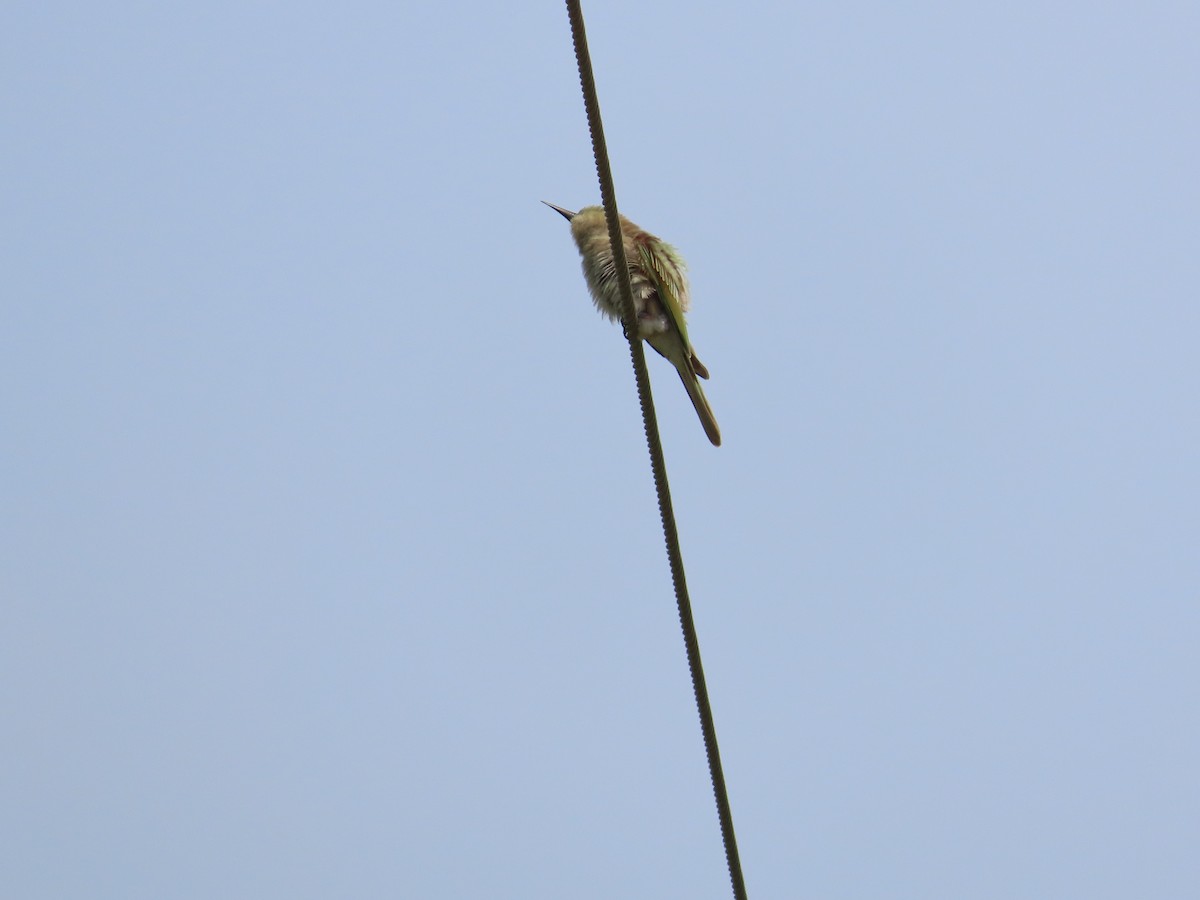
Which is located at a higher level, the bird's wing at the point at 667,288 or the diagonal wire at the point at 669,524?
the bird's wing at the point at 667,288

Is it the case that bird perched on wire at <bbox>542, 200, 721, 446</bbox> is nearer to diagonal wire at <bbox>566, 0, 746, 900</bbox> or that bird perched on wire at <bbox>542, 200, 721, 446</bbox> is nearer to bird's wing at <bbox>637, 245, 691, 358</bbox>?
bird's wing at <bbox>637, 245, 691, 358</bbox>

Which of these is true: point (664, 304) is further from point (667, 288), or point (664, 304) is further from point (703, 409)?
point (703, 409)

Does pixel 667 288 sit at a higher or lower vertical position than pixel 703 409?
higher

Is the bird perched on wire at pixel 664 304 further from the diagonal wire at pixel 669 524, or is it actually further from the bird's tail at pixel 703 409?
the diagonal wire at pixel 669 524

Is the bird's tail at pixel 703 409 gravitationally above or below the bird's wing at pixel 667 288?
below

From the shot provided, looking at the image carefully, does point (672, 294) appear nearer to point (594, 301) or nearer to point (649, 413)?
point (594, 301)

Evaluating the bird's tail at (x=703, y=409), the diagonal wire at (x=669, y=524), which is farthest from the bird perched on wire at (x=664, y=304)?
the diagonal wire at (x=669, y=524)

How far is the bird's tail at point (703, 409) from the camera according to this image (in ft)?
16.0

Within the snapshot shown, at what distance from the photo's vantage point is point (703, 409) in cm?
491

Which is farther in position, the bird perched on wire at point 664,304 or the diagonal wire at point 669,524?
the bird perched on wire at point 664,304

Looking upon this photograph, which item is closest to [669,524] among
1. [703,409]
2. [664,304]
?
[703,409]

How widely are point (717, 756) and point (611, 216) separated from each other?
127 centimetres

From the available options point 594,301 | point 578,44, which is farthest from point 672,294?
point 578,44

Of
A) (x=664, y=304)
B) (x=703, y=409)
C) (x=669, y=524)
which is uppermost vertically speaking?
(x=664, y=304)
